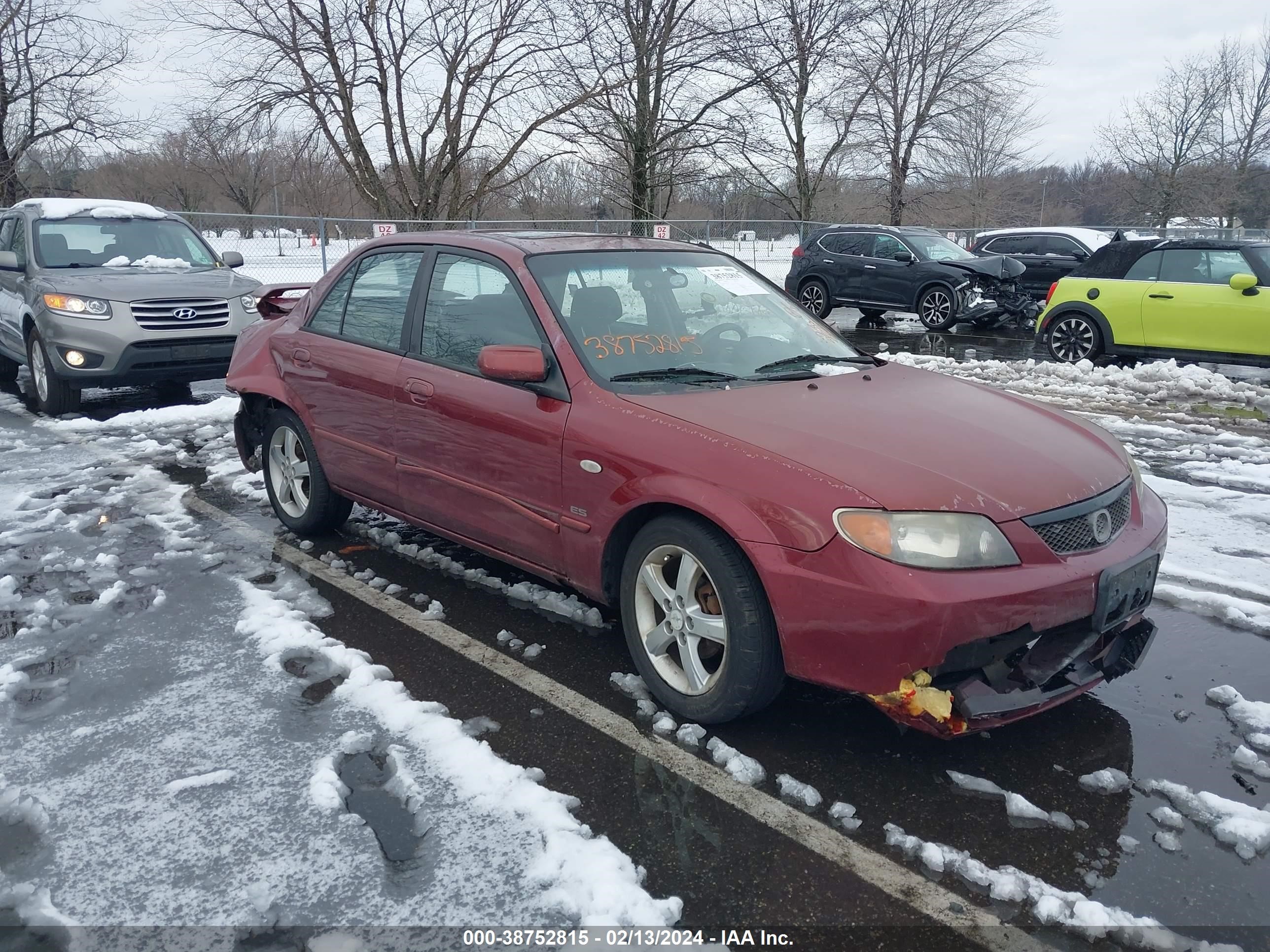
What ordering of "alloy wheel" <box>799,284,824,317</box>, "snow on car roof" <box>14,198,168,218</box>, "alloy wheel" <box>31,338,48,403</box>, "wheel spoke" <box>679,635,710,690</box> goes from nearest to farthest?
"wheel spoke" <box>679,635,710,690</box>, "alloy wheel" <box>31,338,48,403</box>, "snow on car roof" <box>14,198,168,218</box>, "alloy wheel" <box>799,284,824,317</box>

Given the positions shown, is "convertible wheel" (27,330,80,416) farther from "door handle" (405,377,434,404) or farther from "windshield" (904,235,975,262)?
"windshield" (904,235,975,262)

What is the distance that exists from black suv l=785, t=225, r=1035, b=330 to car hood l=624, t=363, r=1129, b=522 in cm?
1077

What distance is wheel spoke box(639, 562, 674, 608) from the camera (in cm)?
339

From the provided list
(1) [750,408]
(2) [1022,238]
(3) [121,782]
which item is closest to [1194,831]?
(1) [750,408]

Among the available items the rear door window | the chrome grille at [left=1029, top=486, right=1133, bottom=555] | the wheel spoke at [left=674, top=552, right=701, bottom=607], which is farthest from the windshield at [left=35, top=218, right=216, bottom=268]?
the chrome grille at [left=1029, top=486, right=1133, bottom=555]

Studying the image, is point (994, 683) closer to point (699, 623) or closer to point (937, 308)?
point (699, 623)

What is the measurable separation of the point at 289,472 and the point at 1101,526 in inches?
165

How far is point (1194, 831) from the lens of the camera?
2797mm

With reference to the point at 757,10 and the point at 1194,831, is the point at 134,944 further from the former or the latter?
the point at 757,10

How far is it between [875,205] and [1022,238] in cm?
1656

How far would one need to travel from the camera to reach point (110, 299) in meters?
8.57

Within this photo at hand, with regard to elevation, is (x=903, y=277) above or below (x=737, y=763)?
above

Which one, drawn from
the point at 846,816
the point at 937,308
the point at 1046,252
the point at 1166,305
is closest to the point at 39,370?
the point at 846,816

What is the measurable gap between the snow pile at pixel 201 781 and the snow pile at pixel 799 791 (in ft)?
5.77
